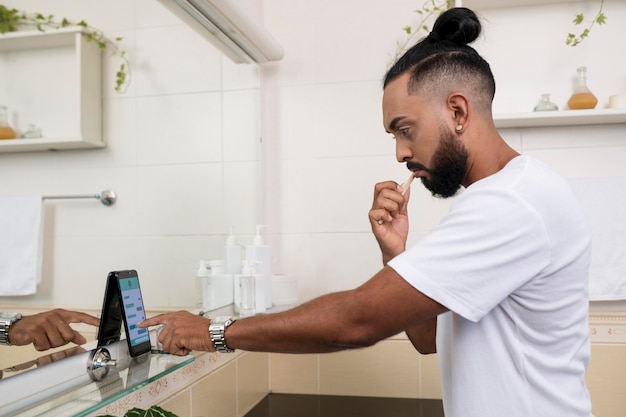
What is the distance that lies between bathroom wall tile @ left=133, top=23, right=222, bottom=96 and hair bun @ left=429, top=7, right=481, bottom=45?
1.87 feet

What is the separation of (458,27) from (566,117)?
0.80 m

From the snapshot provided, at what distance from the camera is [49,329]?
86cm

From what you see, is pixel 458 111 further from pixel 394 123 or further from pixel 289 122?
pixel 289 122

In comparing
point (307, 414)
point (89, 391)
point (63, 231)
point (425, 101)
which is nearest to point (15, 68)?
point (63, 231)

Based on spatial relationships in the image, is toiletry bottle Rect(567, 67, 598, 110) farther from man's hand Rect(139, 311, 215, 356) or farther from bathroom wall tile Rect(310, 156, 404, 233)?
man's hand Rect(139, 311, 215, 356)

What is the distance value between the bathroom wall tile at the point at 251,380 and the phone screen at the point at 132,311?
64cm

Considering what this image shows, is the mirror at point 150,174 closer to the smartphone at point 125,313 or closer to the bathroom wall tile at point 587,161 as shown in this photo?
the smartphone at point 125,313

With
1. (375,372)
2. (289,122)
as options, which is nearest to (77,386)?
(375,372)

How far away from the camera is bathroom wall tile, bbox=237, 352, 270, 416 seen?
5.41ft

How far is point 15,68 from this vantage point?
0.77 meters

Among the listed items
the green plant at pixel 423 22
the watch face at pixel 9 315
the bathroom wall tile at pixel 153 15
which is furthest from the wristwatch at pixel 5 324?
the green plant at pixel 423 22

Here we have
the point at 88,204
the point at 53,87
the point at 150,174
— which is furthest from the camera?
the point at 150,174

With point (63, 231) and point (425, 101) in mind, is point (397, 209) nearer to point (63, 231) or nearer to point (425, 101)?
point (425, 101)

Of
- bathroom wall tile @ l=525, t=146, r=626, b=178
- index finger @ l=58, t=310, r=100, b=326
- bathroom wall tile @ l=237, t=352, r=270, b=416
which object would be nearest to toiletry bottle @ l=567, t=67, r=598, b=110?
bathroom wall tile @ l=525, t=146, r=626, b=178
